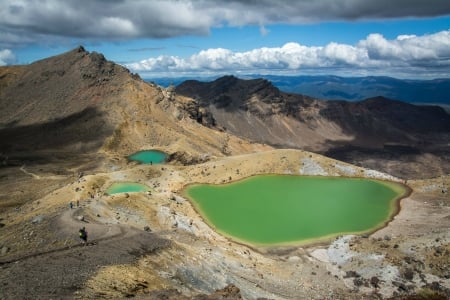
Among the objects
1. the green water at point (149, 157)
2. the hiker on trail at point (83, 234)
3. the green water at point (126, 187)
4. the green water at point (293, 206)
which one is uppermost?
the hiker on trail at point (83, 234)

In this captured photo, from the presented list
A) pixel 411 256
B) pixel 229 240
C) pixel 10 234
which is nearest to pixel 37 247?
pixel 10 234

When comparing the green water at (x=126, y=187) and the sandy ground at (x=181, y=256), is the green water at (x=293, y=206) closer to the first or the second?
the sandy ground at (x=181, y=256)

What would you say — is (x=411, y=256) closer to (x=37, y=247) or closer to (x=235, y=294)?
(x=235, y=294)

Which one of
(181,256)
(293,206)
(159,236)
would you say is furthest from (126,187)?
(181,256)

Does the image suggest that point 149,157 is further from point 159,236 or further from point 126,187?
point 159,236

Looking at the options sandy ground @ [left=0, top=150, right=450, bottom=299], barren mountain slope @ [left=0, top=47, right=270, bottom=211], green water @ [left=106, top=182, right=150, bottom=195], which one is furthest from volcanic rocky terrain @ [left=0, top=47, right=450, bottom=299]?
green water @ [left=106, top=182, right=150, bottom=195]

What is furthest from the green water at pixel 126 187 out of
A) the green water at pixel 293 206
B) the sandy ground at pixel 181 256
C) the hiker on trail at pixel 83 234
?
the hiker on trail at pixel 83 234
